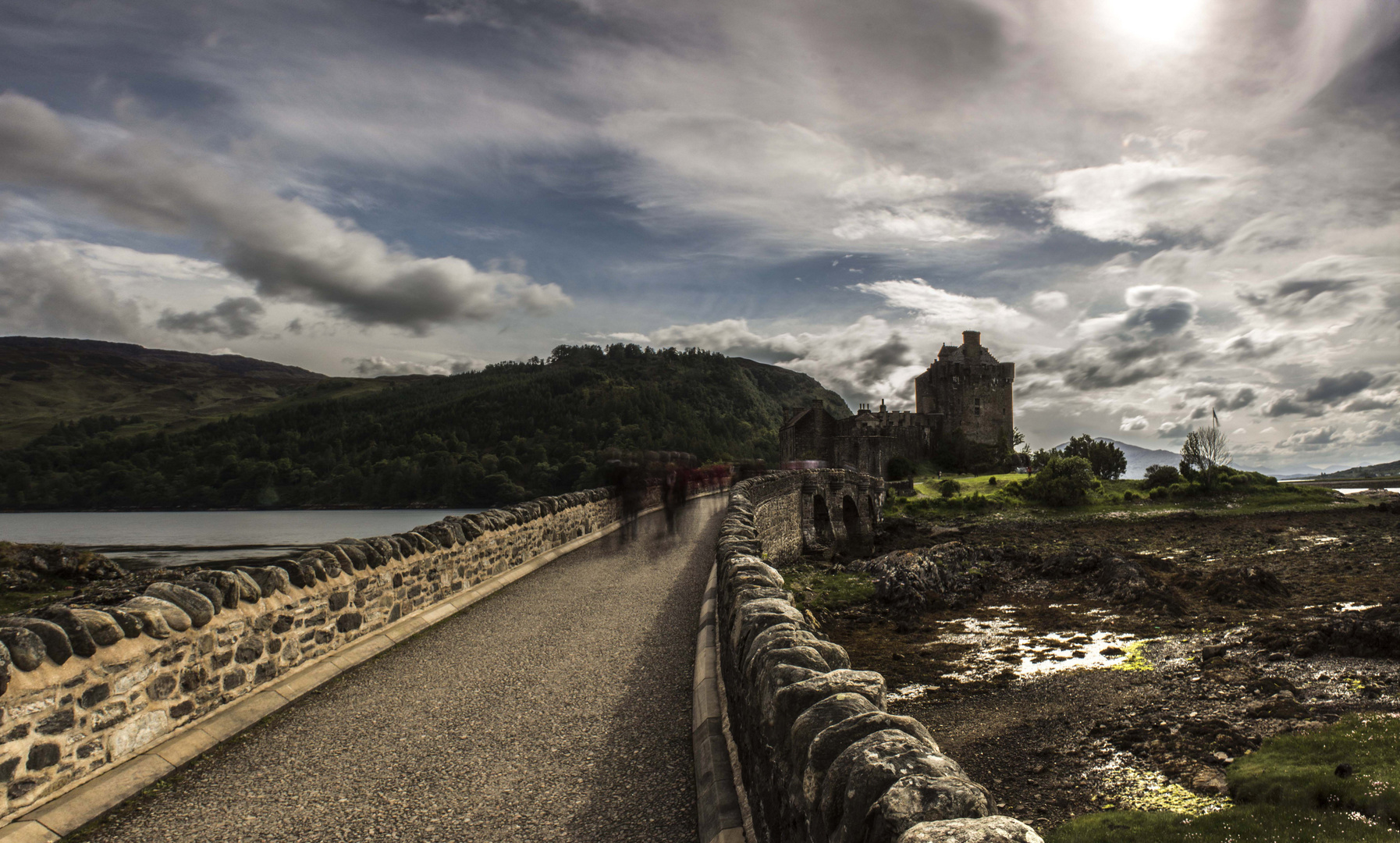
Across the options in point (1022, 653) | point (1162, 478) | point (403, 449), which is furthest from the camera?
point (403, 449)

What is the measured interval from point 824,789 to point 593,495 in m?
14.8

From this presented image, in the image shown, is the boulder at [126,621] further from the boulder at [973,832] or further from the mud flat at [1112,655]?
the mud flat at [1112,655]

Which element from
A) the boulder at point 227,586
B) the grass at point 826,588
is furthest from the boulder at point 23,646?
the grass at point 826,588

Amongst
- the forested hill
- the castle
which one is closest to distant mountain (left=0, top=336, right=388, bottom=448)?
the forested hill

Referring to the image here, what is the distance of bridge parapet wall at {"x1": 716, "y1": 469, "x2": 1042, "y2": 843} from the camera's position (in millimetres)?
2117

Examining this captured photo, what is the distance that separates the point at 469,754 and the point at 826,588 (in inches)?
677

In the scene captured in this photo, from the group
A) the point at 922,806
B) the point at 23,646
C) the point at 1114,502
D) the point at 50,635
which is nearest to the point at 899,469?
the point at 1114,502

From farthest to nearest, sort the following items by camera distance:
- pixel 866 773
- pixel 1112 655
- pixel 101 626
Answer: pixel 1112 655
pixel 101 626
pixel 866 773

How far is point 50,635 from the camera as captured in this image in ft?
13.6

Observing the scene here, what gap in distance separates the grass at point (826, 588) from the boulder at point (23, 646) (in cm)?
1382

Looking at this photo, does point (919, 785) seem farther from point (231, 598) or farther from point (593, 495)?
point (593, 495)

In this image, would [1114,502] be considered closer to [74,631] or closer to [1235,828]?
[1235,828]

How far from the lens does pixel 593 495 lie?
55.7 ft

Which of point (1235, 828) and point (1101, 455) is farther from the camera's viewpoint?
point (1101, 455)
